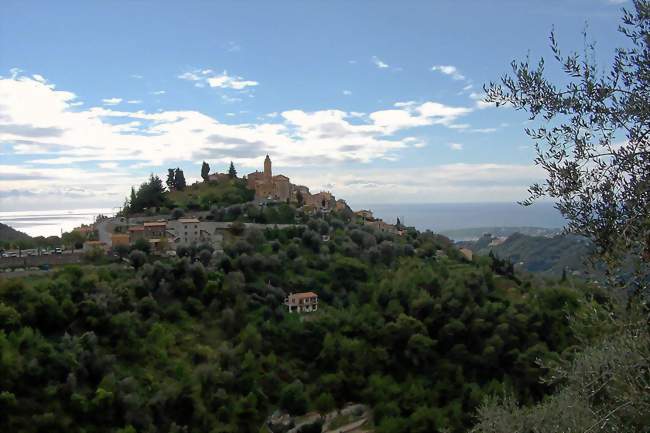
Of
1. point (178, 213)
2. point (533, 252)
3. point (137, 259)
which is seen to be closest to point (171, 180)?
point (178, 213)

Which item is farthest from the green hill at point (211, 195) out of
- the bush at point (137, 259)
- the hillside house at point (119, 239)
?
the bush at point (137, 259)

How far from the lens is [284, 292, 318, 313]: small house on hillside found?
746 inches

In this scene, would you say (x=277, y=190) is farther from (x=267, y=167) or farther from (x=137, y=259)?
(x=137, y=259)

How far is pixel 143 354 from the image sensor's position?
1406 cm

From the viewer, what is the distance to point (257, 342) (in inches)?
626

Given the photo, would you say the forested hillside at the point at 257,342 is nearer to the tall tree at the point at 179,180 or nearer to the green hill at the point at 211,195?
the green hill at the point at 211,195

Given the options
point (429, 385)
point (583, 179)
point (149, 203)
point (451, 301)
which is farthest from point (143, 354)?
point (149, 203)

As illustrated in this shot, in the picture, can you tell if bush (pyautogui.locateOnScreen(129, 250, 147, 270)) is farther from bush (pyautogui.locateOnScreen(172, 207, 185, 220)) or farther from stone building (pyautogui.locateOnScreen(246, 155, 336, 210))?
stone building (pyautogui.locateOnScreen(246, 155, 336, 210))

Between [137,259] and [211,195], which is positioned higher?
[211,195]

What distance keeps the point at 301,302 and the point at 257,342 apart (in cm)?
349

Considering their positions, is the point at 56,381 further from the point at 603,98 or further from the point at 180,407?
the point at 603,98

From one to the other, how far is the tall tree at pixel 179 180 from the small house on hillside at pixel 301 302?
820 inches

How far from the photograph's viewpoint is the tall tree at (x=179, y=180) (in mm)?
37500

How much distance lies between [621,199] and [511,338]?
54.9 feet
